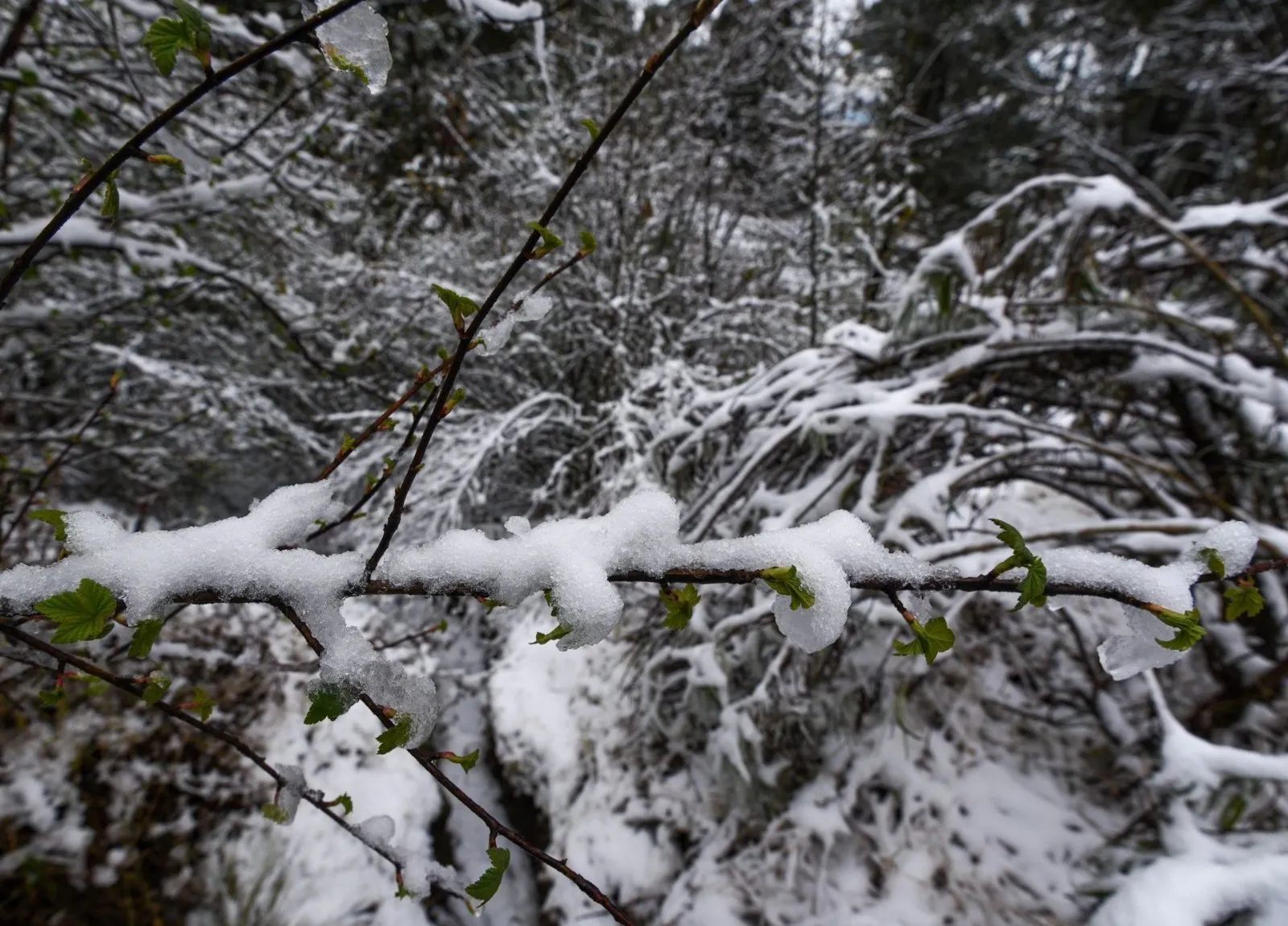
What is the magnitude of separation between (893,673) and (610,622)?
1.75m

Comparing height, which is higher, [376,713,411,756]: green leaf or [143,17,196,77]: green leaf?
[143,17,196,77]: green leaf

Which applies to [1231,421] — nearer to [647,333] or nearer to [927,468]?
[927,468]

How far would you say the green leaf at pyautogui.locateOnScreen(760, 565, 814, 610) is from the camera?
18.9 inches

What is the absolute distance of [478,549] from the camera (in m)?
0.55

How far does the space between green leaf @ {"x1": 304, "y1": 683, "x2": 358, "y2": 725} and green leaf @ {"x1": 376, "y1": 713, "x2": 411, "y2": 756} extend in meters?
0.04

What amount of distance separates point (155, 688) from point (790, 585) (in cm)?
63

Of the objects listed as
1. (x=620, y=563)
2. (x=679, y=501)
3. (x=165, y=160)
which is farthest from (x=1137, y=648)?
(x=679, y=501)

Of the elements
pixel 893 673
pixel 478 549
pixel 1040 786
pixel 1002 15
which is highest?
pixel 1002 15

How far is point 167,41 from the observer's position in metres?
0.49

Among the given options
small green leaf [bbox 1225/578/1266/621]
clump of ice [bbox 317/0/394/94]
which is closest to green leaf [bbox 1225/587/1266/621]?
small green leaf [bbox 1225/578/1266/621]

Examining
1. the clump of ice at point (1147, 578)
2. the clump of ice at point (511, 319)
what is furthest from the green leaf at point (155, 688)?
the clump of ice at point (1147, 578)

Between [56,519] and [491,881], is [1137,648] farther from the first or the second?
[56,519]

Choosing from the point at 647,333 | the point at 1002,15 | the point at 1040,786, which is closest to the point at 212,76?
the point at 1040,786

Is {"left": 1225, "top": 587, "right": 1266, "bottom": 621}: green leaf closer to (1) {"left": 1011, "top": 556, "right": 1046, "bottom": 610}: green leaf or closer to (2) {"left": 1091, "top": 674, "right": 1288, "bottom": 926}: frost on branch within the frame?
(1) {"left": 1011, "top": 556, "right": 1046, "bottom": 610}: green leaf
